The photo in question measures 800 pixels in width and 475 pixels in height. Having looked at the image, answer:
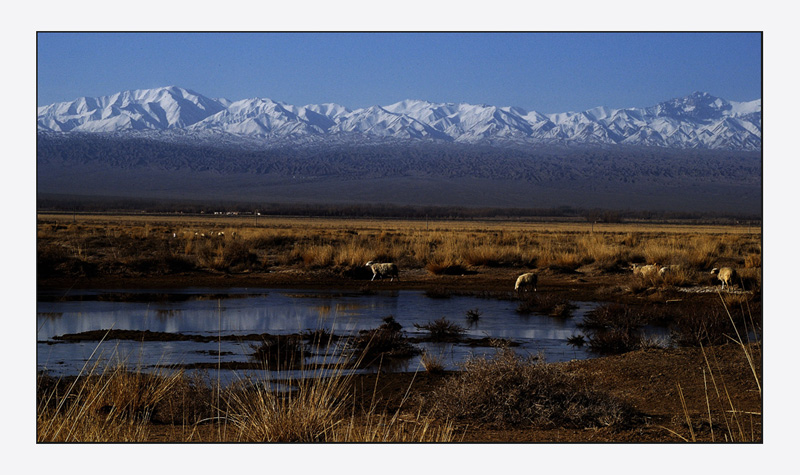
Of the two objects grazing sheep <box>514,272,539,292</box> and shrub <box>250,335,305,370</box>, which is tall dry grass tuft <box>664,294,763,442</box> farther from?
grazing sheep <box>514,272,539,292</box>

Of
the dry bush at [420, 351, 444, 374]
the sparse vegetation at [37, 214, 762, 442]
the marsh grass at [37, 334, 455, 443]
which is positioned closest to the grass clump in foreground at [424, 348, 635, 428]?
the sparse vegetation at [37, 214, 762, 442]

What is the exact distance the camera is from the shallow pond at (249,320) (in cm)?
1305

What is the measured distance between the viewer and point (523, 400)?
26.9ft

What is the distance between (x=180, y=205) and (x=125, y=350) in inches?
3868

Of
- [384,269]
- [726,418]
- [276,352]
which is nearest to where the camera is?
[726,418]

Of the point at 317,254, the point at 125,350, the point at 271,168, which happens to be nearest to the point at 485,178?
the point at 271,168

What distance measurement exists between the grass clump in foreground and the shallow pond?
3.55 metres

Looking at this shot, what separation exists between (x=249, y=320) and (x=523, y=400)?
Answer: 1030 centimetres

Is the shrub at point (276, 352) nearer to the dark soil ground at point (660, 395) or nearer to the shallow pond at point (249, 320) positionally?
the shallow pond at point (249, 320)

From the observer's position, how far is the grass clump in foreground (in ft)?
26.5

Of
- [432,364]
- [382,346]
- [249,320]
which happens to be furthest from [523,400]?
[249,320]

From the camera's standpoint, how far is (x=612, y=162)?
482 feet

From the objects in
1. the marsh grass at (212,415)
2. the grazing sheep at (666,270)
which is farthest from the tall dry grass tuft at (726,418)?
the grazing sheep at (666,270)

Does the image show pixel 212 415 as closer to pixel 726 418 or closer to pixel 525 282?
pixel 726 418
